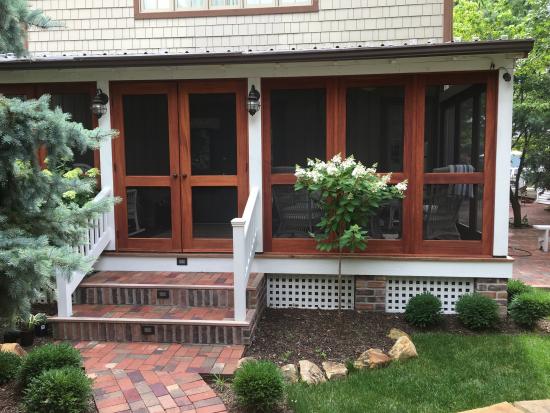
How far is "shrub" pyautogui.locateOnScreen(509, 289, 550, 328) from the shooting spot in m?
4.81

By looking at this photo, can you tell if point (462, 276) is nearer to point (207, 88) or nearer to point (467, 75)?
point (467, 75)

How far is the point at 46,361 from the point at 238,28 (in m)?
4.81

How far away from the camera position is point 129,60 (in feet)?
16.5

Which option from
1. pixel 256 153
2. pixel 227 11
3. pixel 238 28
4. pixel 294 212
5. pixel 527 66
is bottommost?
pixel 294 212

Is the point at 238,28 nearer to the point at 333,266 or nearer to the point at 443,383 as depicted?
the point at 333,266

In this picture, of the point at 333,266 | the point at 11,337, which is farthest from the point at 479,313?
the point at 11,337

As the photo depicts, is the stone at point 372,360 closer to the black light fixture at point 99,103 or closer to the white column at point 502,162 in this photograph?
the white column at point 502,162

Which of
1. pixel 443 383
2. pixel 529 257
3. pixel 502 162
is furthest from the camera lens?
pixel 529 257

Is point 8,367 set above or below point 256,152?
below

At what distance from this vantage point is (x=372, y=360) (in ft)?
13.0

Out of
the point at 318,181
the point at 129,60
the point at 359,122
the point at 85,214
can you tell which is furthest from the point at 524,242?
the point at 85,214

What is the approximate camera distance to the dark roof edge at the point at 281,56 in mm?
4625

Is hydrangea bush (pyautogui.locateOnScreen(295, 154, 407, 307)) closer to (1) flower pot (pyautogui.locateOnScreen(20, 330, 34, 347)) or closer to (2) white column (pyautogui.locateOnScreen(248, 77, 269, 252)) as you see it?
(2) white column (pyautogui.locateOnScreen(248, 77, 269, 252))

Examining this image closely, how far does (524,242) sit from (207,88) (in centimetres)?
863
